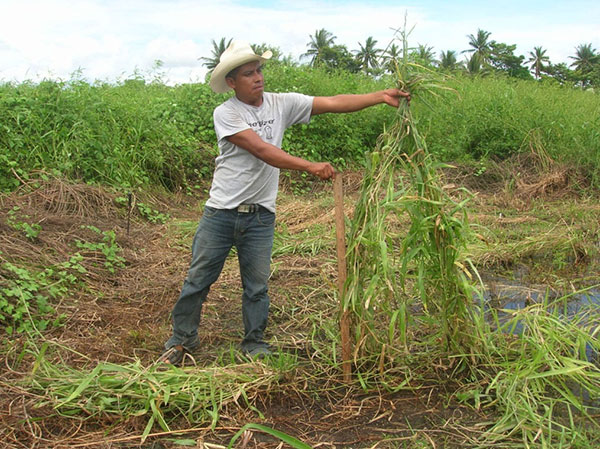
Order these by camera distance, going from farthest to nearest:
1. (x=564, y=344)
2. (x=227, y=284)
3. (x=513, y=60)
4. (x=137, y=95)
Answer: (x=513, y=60)
(x=137, y=95)
(x=227, y=284)
(x=564, y=344)

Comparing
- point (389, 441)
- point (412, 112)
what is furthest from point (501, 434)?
point (412, 112)

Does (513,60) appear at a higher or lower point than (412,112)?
higher

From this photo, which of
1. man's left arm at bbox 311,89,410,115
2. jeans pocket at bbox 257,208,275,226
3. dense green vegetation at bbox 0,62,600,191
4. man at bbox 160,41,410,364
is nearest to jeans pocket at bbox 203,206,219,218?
man at bbox 160,41,410,364

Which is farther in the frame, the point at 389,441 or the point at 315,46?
the point at 315,46

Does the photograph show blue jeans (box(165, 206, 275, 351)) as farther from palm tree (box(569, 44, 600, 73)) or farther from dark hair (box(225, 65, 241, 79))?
palm tree (box(569, 44, 600, 73))

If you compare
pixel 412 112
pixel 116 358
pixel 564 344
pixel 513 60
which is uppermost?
pixel 513 60

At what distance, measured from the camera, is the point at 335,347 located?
9.93ft

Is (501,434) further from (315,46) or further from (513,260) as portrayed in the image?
(315,46)

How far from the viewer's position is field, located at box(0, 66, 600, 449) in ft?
8.10

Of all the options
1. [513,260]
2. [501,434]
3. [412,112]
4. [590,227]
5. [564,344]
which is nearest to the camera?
[501,434]

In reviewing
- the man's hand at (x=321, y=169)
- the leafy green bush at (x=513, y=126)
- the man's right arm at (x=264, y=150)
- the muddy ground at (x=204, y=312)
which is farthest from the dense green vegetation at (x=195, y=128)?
the man's hand at (x=321, y=169)

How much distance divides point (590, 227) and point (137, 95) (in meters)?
6.40

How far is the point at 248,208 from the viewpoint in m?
3.01

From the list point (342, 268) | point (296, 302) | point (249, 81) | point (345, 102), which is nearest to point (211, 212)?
point (249, 81)
